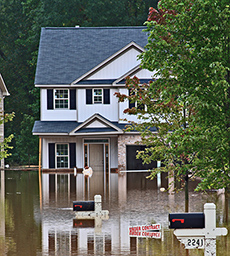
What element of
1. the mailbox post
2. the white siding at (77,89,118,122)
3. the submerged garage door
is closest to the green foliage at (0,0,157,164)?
the white siding at (77,89,118,122)

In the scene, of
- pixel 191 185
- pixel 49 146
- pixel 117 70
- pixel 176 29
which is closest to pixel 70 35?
pixel 117 70

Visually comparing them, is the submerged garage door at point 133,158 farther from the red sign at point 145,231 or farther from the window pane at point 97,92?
the red sign at point 145,231

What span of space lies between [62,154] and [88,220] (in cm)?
2567

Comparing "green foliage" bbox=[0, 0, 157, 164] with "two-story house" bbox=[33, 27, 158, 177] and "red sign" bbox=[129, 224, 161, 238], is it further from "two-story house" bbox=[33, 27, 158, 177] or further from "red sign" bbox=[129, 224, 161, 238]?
"red sign" bbox=[129, 224, 161, 238]

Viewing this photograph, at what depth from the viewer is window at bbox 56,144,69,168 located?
45.2 meters

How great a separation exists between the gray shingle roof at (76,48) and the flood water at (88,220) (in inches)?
567

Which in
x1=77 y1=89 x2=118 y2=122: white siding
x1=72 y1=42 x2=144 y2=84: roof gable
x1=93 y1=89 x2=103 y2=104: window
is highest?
x1=72 y1=42 x2=144 y2=84: roof gable

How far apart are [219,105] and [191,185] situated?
18.2 metres

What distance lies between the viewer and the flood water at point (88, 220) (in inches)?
586

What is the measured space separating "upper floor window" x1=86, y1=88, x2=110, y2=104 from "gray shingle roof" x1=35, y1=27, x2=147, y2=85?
1983mm

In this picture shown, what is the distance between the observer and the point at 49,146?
4494 cm

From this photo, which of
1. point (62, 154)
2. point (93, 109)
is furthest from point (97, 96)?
point (62, 154)

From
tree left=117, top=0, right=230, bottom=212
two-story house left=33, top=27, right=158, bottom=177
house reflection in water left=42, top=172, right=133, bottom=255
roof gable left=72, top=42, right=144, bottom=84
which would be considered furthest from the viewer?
roof gable left=72, top=42, right=144, bottom=84

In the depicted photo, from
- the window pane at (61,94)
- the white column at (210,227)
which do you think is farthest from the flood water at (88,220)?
the window pane at (61,94)
